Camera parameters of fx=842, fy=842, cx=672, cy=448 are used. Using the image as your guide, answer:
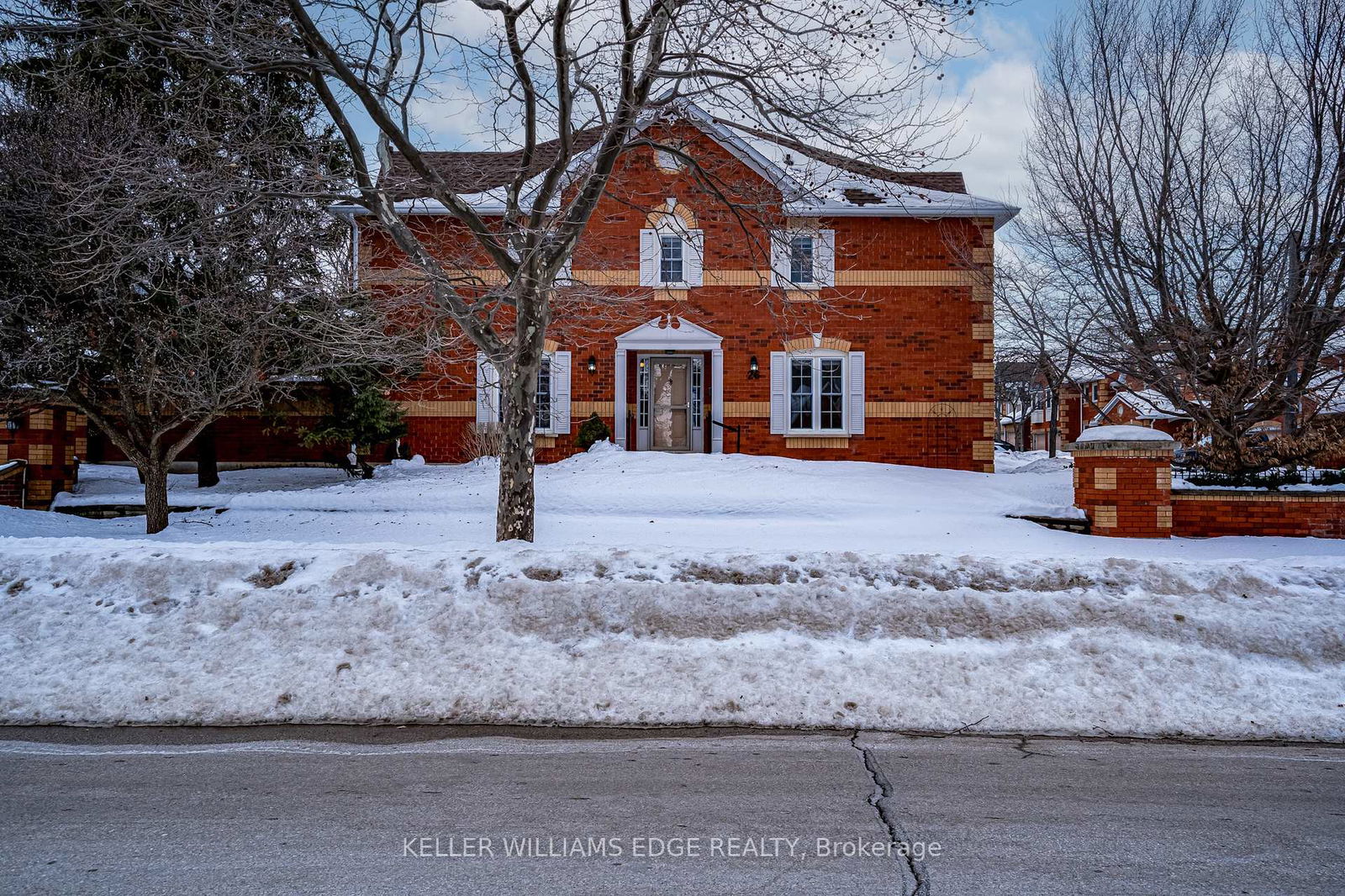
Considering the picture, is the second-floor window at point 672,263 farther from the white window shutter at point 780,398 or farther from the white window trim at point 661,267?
the white window shutter at point 780,398

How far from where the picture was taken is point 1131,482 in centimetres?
1089

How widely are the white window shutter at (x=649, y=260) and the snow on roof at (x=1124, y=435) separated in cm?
1013

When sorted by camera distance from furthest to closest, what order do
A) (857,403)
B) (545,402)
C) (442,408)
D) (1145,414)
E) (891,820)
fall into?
(1145,414) → (545,402) → (442,408) → (857,403) → (891,820)

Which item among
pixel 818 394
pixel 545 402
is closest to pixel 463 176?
pixel 545 402

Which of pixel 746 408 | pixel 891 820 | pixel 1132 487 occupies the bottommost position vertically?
pixel 891 820

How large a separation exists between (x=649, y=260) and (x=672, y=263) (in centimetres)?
53

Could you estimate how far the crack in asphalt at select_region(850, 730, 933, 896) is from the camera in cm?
321

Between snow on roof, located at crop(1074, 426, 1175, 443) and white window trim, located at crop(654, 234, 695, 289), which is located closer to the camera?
snow on roof, located at crop(1074, 426, 1175, 443)

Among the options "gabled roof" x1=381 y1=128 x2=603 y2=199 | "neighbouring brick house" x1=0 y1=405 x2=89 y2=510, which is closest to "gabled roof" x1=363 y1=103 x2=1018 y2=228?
"gabled roof" x1=381 y1=128 x2=603 y2=199

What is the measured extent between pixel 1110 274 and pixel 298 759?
42.7ft

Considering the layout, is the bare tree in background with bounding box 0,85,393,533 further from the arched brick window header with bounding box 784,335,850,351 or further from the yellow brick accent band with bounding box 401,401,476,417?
the arched brick window header with bounding box 784,335,850,351

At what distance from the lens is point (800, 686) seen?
526 cm

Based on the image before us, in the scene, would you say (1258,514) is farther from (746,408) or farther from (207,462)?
(207,462)

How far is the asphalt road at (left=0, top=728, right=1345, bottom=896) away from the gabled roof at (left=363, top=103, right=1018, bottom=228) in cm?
553
